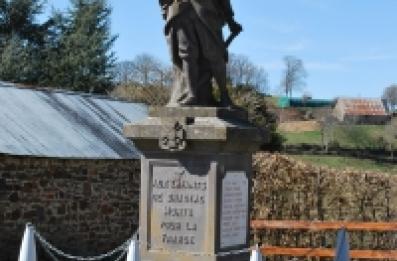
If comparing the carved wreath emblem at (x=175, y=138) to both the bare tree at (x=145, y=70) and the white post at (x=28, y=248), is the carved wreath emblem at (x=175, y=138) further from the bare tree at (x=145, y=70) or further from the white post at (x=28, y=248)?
the bare tree at (x=145, y=70)

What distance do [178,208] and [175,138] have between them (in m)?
0.77

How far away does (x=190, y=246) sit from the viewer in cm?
896

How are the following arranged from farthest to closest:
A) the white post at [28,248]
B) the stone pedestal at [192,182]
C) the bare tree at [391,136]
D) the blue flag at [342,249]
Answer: the bare tree at [391,136] < the blue flag at [342,249] < the white post at [28,248] < the stone pedestal at [192,182]

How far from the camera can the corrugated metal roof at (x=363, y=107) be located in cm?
6456

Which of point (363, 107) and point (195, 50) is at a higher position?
point (363, 107)

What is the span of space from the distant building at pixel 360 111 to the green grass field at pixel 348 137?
7306mm

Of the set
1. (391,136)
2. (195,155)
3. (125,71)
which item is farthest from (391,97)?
(195,155)

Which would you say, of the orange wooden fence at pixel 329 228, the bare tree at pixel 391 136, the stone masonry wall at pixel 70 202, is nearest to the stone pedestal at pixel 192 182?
the orange wooden fence at pixel 329 228

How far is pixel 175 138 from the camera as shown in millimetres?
8922

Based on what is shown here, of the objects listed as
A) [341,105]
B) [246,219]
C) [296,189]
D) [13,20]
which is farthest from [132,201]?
[341,105]

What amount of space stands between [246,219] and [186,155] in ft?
3.67

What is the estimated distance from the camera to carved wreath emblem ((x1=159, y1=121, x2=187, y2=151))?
29.2 ft

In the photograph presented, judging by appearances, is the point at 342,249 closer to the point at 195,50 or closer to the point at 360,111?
the point at 195,50

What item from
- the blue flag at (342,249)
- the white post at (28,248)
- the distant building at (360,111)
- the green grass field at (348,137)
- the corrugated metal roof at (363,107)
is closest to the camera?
the white post at (28,248)
